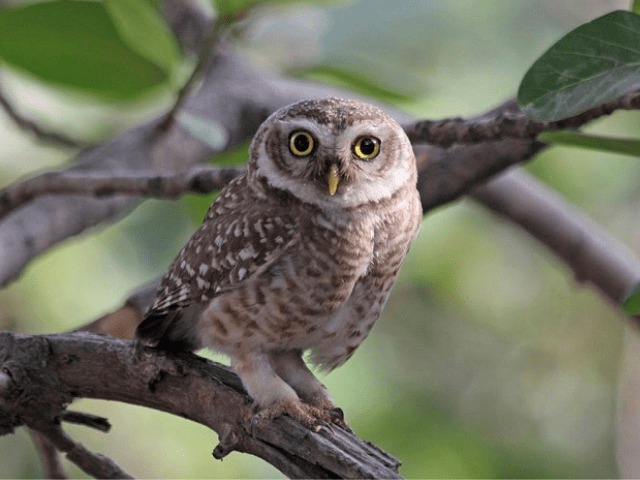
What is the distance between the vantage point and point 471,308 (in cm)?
367

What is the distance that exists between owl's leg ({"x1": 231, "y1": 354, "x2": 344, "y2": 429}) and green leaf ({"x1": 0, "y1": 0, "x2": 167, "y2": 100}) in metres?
0.76

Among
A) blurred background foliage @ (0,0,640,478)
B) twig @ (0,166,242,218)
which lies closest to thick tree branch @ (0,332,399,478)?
twig @ (0,166,242,218)

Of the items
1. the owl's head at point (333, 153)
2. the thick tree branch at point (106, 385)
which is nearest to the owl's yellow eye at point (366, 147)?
the owl's head at point (333, 153)

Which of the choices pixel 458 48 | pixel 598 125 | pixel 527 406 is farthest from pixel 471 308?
pixel 458 48

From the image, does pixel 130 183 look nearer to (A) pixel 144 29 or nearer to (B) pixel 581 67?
(A) pixel 144 29

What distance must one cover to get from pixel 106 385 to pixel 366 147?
0.59 meters

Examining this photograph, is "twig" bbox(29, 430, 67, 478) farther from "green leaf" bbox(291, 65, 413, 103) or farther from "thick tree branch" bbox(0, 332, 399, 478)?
"green leaf" bbox(291, 65, 413, 103)

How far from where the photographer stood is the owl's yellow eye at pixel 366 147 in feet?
4.82

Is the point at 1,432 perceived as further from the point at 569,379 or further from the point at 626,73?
the point at 569,379

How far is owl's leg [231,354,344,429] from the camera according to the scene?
4.35 feet

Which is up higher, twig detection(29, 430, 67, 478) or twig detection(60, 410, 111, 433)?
twig detection(29, 430, 67, 478)

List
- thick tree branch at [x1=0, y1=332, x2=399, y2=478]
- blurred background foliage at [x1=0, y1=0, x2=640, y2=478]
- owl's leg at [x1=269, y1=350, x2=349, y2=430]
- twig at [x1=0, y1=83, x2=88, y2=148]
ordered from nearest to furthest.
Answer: thick tree branch at [x1=0, y1=332, x2=399, y2=478], owl's leg at [x1=269, y1=350, x2=349, y2=430], twig at [x1=0, y1=83, x2=88, y2=148], blurred background foliage at [x1=0, y1=0, x2=640, y2=478]

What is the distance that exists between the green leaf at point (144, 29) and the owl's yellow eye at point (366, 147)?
0.52m

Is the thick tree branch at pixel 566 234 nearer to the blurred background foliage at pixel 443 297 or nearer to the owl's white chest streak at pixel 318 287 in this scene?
the blurred background foliage at pixel 443 297
